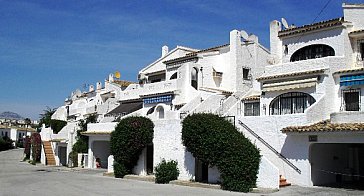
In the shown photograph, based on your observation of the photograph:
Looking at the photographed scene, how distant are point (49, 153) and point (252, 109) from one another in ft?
95.1

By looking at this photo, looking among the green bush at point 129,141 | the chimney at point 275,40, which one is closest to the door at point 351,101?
the chimney at point 275,40

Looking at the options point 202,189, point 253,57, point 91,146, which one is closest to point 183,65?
point 253,57

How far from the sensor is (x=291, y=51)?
30469 mm

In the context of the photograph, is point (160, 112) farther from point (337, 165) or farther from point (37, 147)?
point (37, 147)

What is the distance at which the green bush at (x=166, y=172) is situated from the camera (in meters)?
26.4

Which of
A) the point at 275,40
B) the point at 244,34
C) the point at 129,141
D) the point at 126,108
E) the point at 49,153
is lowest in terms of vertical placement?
the point at 49,153

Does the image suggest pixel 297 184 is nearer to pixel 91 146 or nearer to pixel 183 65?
pixel 183 65

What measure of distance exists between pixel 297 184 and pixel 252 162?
289 centimetres

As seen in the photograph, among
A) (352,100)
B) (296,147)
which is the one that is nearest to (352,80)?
(352,100)

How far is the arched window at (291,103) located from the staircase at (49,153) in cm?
3035

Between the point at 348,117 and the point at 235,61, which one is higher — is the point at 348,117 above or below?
below

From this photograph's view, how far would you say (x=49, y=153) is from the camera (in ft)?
161

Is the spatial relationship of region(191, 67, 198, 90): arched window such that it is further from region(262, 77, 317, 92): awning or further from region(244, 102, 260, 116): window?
region(262, 77, 317, 92): awning

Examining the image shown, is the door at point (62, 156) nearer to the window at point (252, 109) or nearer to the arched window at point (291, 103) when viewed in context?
the window at point (252, 109)
